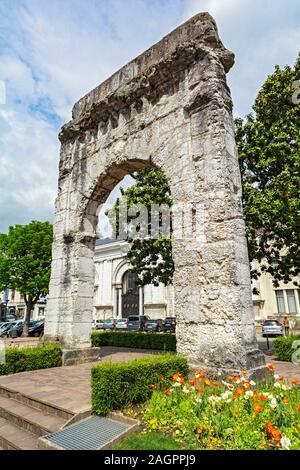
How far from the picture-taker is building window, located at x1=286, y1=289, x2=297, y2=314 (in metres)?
25.2

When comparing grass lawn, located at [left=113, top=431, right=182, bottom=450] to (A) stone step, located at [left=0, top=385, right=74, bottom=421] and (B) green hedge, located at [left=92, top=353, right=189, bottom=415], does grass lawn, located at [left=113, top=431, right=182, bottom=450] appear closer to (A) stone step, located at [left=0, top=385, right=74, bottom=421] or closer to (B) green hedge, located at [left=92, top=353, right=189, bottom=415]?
(B) green hedge, located at [left=92, top=353, right=189, bottom=415]

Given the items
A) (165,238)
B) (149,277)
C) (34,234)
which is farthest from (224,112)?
(34,234)

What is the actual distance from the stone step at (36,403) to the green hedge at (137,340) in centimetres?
673

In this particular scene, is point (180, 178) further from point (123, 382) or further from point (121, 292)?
point (121, 292)

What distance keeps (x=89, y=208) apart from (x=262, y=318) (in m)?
22.2

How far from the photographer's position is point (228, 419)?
325 centimetres

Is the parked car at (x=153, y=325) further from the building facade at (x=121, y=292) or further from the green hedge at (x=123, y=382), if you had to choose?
the green hedge at (x=123, y=382)

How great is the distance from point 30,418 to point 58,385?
4.46ft

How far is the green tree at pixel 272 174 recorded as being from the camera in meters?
9.28

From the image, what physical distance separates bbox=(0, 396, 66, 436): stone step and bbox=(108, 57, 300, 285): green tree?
301 inches

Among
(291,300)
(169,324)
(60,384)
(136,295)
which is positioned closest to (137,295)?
(136,295)

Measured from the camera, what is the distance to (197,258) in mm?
5656

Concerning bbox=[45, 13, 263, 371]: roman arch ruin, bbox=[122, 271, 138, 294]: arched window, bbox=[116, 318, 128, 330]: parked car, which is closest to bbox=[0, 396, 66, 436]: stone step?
bbox=[45, 13, 263, 371]: roman arch ruin

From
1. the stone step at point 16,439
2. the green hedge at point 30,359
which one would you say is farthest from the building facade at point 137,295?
the stone step at point 16,439
